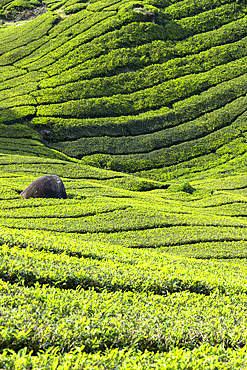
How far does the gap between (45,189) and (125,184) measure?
12.9m

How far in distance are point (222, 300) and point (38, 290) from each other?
498cm

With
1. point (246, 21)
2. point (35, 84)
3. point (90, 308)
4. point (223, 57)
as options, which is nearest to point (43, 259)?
point (90, 308)

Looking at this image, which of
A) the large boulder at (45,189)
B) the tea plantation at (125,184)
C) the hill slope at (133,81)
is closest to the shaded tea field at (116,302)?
the tea plantation at (125,184)

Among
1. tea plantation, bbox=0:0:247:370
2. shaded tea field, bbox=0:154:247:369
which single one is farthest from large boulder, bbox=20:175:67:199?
shaded tea field, bbox=0:154:247:369

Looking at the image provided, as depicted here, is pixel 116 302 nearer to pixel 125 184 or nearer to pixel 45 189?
pixel 45 189

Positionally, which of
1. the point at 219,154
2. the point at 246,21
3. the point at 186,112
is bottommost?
A: the point at 219,154

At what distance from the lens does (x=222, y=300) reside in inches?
304

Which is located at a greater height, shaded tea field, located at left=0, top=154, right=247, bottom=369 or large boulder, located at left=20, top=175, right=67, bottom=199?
shaded tea field, located at left=0, top=154, right=247, bottom=369

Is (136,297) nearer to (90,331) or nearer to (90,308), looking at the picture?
(90,308)

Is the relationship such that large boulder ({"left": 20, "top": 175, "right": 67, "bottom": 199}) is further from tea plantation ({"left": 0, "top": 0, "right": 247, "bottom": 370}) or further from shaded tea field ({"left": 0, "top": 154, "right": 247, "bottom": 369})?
shaded tea field ({"left": 0, "top": 154, "right": 247, "bottom": 369})

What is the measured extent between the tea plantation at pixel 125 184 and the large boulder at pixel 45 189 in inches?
40.6

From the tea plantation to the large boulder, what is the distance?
1031 millimetres

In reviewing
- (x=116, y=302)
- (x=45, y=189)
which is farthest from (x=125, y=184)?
(x=116, y=302)

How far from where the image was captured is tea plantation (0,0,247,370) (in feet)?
18.1
